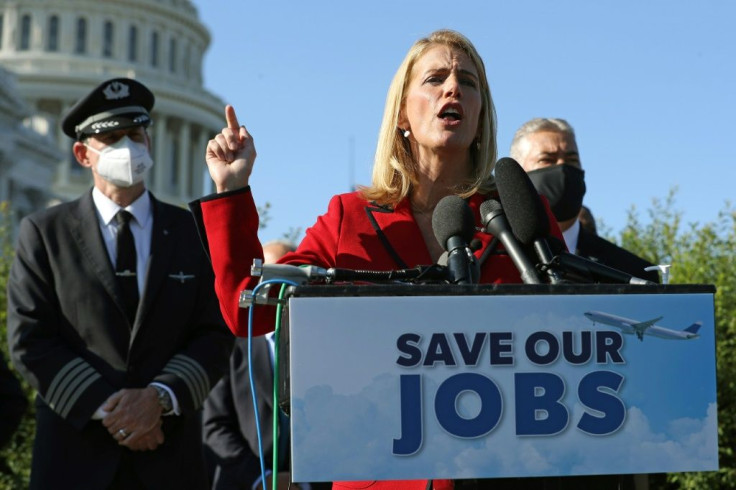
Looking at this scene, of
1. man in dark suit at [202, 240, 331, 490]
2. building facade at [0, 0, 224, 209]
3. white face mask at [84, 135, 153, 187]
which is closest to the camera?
white face mask at [84, 135, 153, 187]

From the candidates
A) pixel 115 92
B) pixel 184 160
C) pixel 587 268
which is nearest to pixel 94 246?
pixel 115 92

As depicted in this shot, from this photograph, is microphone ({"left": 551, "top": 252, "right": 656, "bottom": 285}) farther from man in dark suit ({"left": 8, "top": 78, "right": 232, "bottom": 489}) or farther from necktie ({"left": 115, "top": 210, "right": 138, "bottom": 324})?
necktie ({"left": 115, "top": 210, "right": 138, "bottom": 324})

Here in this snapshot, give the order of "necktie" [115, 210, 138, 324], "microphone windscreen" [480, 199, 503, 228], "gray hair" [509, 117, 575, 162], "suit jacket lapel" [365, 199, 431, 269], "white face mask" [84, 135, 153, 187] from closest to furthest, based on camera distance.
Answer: "microphone windscreen" [480, 199, 503, 228] → "suit jacket lapel" [365, 199, 431, 269] → "necktie" [115, 210, 138, 324] → "white face mask" [84, 135, 153, 187] → "gray hair" [509, 117, 575, 162]

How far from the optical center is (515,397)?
187 centimetres

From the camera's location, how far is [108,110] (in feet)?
14.6

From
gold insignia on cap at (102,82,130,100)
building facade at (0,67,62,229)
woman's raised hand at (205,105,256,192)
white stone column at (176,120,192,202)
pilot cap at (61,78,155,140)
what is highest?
white stone column at (176,120,192,202)

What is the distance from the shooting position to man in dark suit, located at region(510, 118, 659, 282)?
438 cm

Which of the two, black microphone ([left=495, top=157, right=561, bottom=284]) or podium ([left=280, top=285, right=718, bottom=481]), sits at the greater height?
black microphone ([left=495, top=157, right=561, bottom=284])

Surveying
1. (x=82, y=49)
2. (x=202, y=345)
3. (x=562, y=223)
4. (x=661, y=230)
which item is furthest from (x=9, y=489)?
(x=82, y=49)

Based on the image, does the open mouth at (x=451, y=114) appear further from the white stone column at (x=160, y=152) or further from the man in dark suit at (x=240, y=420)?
the white stone column at (x=160, y=152)

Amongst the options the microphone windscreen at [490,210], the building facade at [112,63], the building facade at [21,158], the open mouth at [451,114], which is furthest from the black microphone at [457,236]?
the building facade at [112,63]

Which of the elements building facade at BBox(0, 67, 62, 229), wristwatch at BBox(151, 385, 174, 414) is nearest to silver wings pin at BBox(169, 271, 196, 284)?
wristwatch at BBox(151, 385, 174, 414)

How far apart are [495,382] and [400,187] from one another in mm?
919

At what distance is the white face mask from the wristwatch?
814mm
